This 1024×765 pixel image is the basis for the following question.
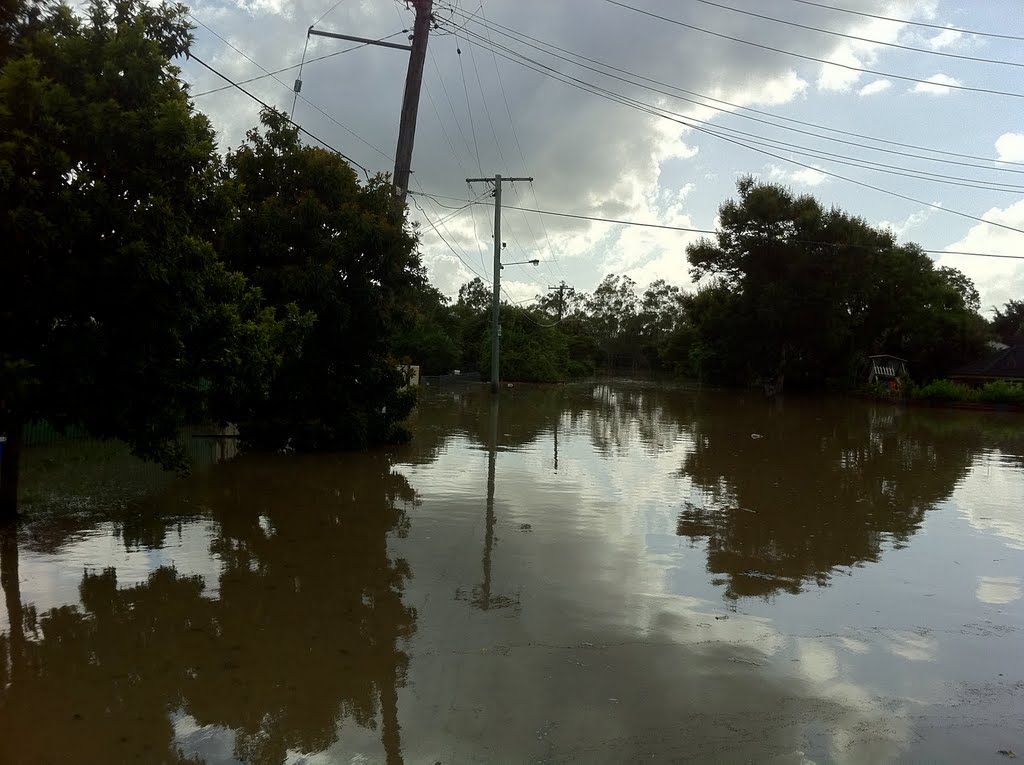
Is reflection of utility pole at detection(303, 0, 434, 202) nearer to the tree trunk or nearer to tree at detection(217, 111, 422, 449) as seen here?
tree at detection(217, 111, 422, 449)

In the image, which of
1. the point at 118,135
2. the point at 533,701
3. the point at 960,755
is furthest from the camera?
the point at 118,135

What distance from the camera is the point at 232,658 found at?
526 cm

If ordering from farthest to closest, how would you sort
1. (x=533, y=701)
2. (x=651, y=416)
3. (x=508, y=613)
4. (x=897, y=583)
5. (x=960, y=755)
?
(x=651, y=416) < (x=897, y=583) < (x=508, y=613) < (x=533, y=701) < (x=960, y=755)

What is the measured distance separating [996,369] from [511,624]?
152 feet

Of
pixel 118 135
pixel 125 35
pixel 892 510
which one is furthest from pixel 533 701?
pixel 892 510

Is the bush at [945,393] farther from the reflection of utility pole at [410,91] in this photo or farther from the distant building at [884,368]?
the reflection of utility pole at [410,91]

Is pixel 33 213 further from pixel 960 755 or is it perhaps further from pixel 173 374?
pixel 960 755

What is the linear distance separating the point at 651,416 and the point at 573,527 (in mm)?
19570

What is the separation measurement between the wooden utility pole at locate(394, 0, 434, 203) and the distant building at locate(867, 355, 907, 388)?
134ft

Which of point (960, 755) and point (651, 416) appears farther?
point (651, 416)

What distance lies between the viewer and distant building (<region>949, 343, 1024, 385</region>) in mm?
42219

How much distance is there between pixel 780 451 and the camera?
60.4 feet

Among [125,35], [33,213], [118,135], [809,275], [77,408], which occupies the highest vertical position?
[809,275]

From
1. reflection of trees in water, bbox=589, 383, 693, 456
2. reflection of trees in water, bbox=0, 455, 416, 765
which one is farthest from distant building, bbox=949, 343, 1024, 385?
reflection of trees in water, bbox=0, 455, 416, 765
